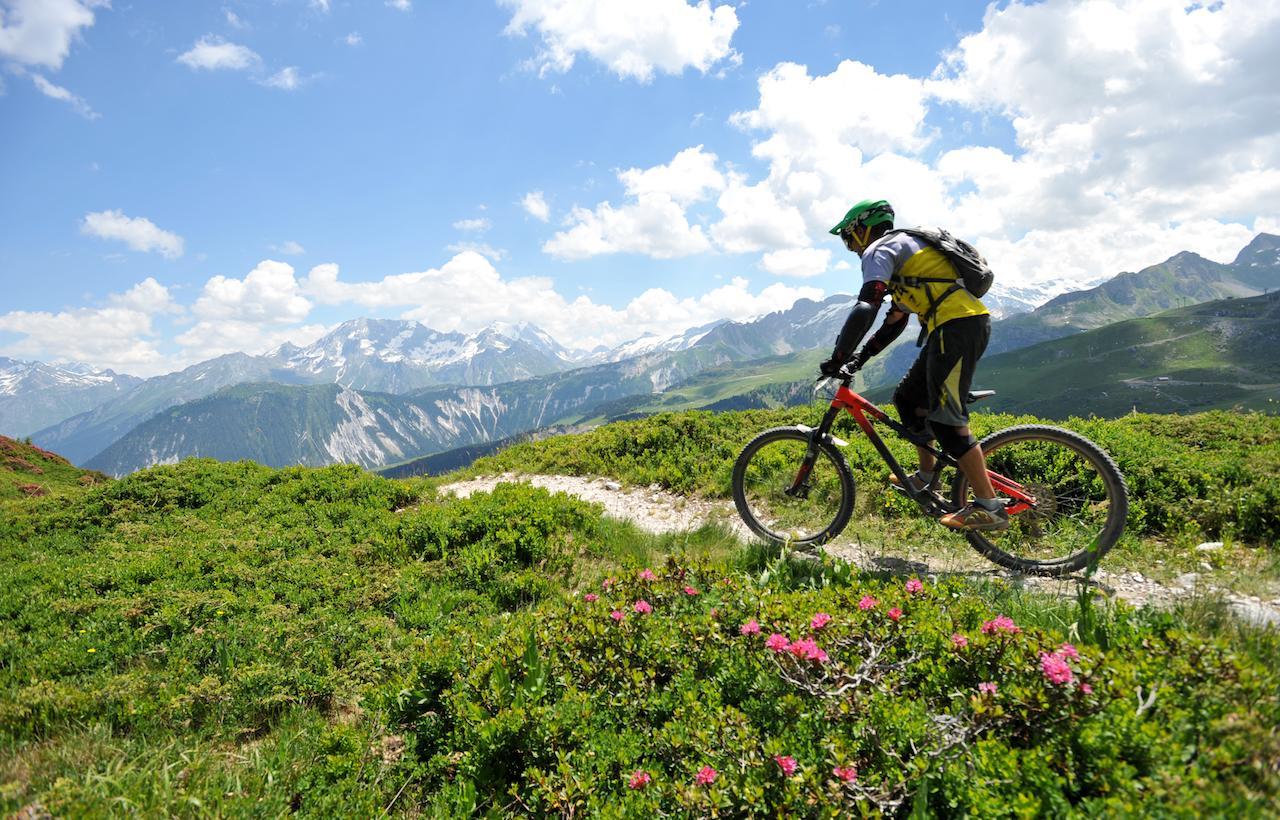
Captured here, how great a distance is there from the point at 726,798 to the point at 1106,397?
262 meters

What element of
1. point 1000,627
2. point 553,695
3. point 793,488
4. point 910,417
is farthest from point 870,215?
point 553,695

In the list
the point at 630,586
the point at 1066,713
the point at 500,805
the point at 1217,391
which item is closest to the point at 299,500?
the point at 630,586

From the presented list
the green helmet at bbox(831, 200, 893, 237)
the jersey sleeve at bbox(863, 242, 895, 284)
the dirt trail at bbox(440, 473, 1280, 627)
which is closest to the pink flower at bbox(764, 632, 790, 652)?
the dirt trail at bbox(440, 473, 1280, 627)

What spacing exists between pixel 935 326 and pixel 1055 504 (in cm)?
294

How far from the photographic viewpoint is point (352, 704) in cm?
500

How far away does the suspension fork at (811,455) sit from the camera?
7.32 metres

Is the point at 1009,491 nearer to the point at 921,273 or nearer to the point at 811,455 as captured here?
the point at 811,455

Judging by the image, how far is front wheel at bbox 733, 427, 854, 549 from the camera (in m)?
7.40

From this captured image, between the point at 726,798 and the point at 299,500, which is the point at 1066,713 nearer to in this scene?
the point at 726,798

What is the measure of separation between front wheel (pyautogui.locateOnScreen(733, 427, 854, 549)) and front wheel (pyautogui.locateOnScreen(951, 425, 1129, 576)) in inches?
60.2

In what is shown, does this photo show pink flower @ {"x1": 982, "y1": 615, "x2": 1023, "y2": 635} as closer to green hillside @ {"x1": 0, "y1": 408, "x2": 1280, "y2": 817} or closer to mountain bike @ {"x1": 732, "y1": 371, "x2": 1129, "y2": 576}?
green hillside @ {"x1": 0, "y1": 408, "x2": 1280, "y2": 817}

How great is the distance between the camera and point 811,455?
7699 millimetres

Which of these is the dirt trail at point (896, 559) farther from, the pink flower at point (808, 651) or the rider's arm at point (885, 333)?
the rider's arm at point (885, 333)

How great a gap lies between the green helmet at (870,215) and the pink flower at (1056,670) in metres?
5.10
